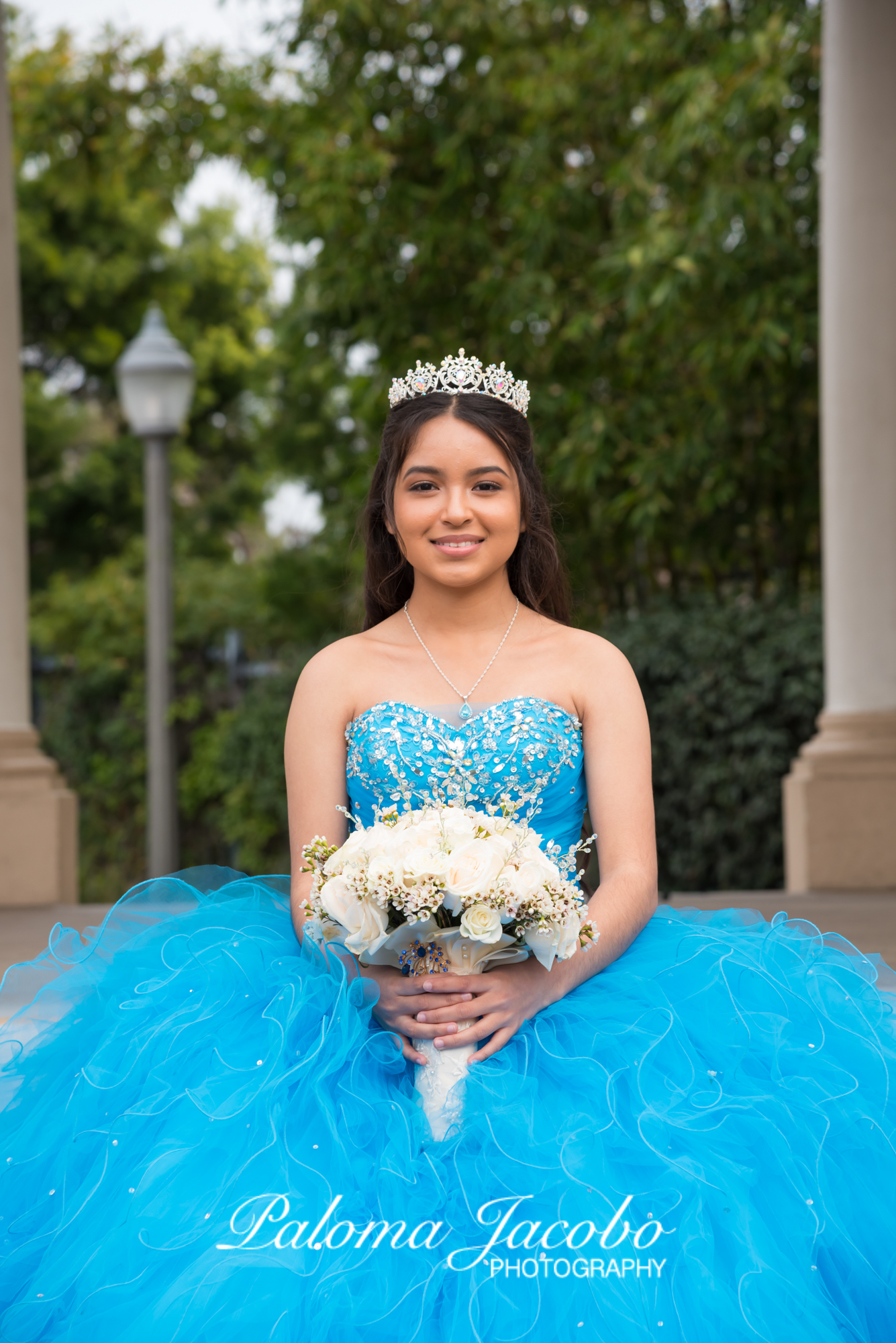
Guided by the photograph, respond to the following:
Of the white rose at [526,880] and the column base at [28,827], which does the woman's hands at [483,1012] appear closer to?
the white rose at [526,880]

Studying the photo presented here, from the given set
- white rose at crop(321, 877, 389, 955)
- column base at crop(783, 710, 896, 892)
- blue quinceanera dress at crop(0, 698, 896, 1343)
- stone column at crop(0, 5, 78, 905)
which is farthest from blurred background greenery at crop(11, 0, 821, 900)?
Result: white rose at crop(321, 877, 389, 955)

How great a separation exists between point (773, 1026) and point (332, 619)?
8.67 metres

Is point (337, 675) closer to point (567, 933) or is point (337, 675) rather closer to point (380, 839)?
point (380, 839)

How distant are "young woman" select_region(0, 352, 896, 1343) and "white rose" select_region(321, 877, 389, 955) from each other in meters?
0.20

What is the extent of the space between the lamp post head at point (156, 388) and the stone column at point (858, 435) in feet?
12.7

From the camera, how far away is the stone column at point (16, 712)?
6.41 metres

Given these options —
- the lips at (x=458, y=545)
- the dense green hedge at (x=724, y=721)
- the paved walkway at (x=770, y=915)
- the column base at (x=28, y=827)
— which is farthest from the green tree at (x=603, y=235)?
the lips at (x=458, y=545)

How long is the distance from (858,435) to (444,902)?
5176 millimetres

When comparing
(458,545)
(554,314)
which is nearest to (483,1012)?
(458,545)

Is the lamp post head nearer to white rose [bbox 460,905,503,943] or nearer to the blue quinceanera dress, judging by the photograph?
the blue quinceanera dress

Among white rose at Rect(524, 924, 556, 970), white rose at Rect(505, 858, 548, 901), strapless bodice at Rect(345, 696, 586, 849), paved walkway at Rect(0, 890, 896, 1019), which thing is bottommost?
paved walkway at Rect(0, 890, 896, 1019)

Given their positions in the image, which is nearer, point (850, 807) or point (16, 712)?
point (850, 807)

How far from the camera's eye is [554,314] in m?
8.12

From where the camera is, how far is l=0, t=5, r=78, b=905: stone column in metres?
6.41
